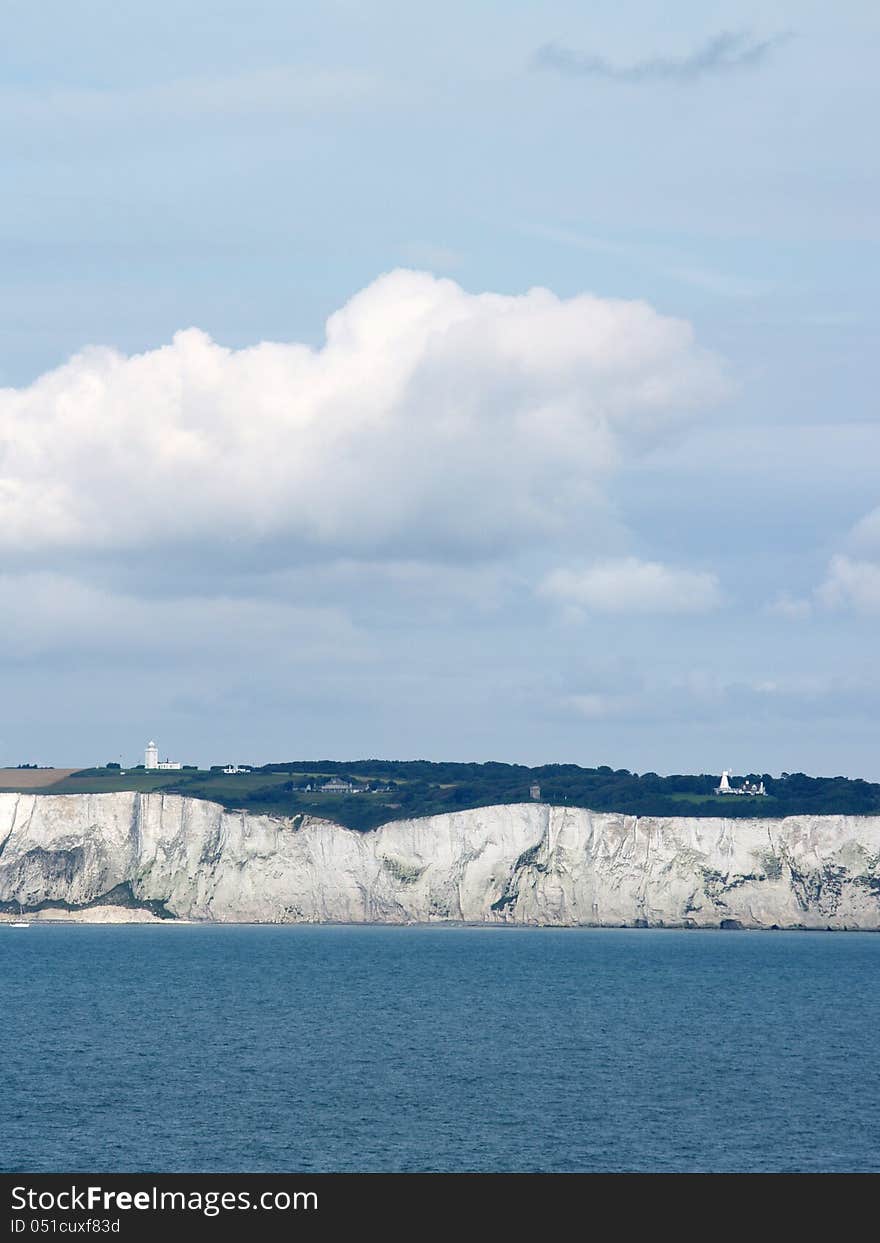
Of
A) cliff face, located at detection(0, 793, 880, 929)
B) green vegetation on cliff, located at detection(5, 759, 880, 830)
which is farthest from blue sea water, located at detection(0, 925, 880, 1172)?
green vegetation on cliff, located at detection(5, 759, 880, 830)

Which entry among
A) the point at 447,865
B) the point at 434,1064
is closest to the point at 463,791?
the point at 447,865

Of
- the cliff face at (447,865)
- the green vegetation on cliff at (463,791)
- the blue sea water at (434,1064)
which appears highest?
the green vegetation on cliff at (463,791)

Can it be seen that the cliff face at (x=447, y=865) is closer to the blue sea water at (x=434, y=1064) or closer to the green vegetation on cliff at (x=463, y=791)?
the green vegetation on cliff at (x=463, y=791)

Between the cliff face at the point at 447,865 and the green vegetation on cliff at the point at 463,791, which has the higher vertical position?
the green vegetation on cliff at the point at 463,791

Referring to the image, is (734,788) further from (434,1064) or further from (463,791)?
(434,1064)

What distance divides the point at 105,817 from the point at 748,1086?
351ft

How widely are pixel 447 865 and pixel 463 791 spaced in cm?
1068

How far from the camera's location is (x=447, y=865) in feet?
500

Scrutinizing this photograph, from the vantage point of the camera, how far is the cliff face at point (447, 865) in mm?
146875

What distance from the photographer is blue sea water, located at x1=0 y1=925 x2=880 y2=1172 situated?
4206 centimetres

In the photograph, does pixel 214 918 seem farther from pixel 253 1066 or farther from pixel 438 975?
pixel 253 1066

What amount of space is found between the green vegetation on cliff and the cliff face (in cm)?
273

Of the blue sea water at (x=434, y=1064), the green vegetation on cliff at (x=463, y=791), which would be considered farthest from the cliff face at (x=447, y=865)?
the blue sea water at (x=434, y=1064)

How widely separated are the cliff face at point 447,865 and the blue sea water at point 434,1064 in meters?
32.4
